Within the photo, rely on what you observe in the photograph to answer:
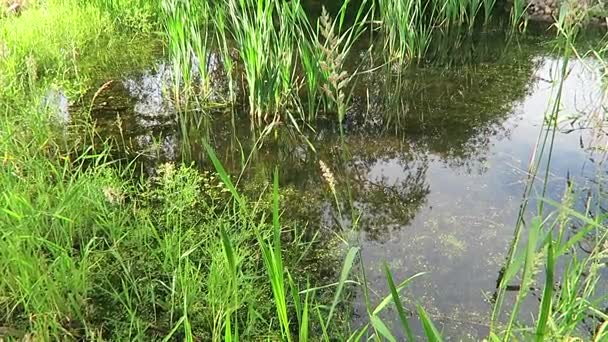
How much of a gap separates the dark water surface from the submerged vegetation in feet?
0.15

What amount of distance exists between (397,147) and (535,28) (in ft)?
10.7

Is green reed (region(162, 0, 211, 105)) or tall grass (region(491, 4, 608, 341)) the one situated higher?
green reed (region(162, 0, 211, 105))

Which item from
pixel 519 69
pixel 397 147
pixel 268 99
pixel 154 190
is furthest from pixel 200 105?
pixel 519 69

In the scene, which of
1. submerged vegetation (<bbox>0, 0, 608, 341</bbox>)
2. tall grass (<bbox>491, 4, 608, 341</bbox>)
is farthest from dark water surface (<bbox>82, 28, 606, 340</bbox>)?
tall grass (<bbox>491, 4, 608, 341</bbox>)

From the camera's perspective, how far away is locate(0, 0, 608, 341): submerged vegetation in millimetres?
1248

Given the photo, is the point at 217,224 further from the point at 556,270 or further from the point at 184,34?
the point at 184,34

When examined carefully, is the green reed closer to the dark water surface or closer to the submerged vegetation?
the submerged vegetation

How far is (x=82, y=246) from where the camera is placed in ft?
5.99

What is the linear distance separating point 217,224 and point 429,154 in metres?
1.38

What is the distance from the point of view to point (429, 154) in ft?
9.53

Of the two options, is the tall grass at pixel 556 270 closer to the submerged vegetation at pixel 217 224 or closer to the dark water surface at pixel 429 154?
the submerged vegetation at pixel 217 224

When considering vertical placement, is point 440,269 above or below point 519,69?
below

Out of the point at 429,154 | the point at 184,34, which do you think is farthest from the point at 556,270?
the point at 184,34

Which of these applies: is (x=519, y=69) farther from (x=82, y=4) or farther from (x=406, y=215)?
(x=82, y=4)
